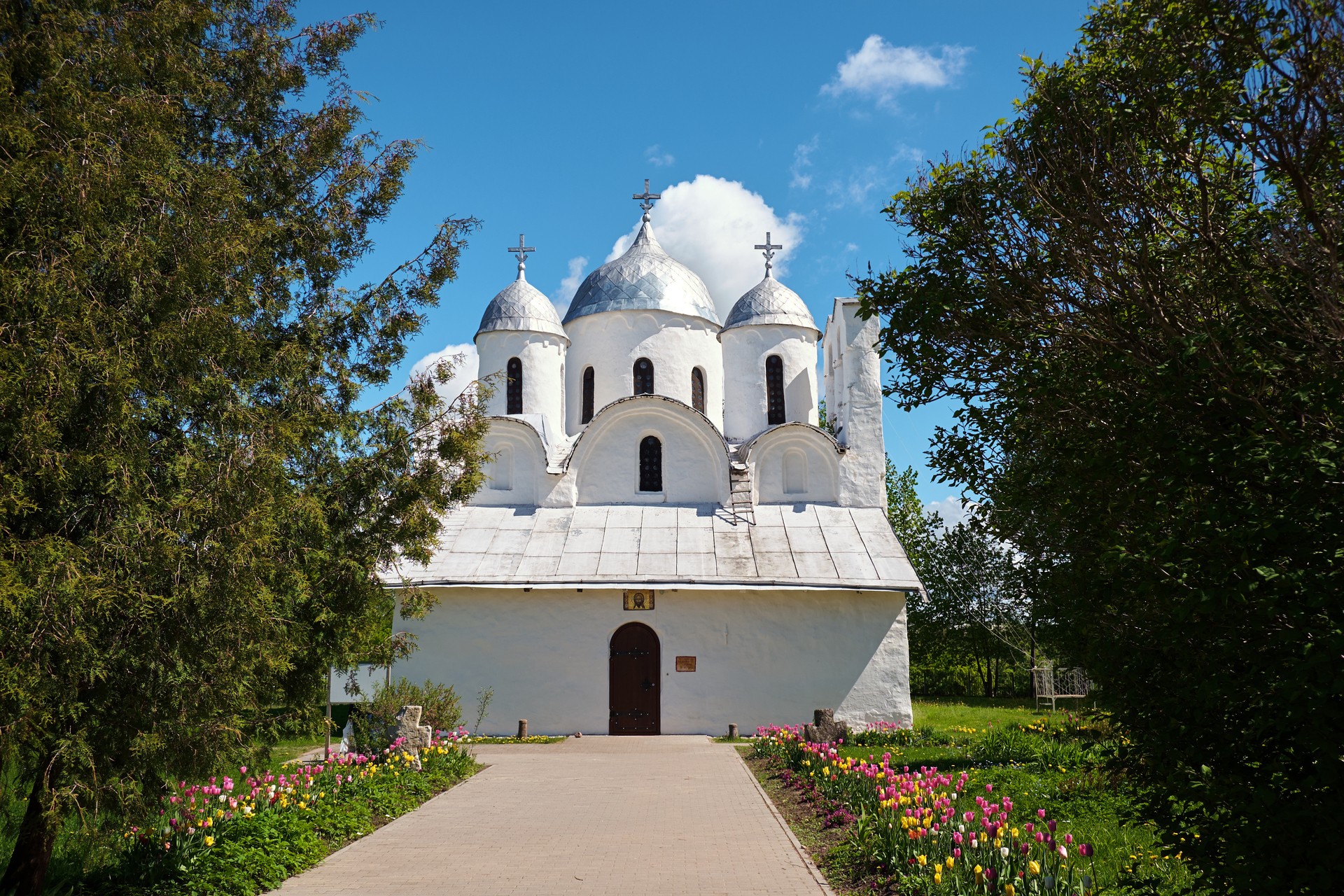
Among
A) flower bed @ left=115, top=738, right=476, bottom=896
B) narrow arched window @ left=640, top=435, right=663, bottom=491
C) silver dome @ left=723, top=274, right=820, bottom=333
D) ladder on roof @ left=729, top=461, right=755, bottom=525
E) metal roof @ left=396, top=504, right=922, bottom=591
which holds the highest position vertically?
silver dome @ left=723, top=274, right=820, bottom=333

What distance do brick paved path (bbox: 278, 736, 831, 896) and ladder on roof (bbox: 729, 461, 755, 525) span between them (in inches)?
323

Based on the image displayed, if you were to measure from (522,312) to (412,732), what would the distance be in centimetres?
1437

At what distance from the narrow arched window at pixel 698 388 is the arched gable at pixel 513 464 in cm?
446

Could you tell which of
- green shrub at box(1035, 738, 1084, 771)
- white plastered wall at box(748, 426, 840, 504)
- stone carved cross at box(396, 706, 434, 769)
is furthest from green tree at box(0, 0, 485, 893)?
white plastered wall at box(748, 426, 840, 504)

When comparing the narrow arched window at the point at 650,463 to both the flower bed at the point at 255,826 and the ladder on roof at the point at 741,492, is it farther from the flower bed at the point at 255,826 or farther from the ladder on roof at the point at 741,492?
the flower bed at the point at 255,826

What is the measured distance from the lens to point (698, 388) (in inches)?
992

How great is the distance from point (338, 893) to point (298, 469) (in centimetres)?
328

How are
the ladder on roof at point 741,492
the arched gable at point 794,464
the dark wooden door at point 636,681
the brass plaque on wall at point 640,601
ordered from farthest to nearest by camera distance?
the arched gable at point 794,464
the ladder on roof at point 741,492
the brass plaque on wall at point 640,601
the dark wooden door at point 636,681

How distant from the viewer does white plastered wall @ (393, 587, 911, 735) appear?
62.2ft

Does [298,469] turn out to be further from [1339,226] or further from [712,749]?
[712,749]

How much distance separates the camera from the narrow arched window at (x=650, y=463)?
22.1 meters

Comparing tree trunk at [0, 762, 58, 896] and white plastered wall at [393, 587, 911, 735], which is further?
white plastered wall at [393, 587, 911, 735]

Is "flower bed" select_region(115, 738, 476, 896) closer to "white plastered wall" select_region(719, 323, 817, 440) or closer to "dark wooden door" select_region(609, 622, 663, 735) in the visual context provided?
"dark wooden door" select_region(609, 622, 663, 735)

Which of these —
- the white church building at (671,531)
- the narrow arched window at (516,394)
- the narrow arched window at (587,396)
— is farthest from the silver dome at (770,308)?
the narrow arched window at (516,394)
